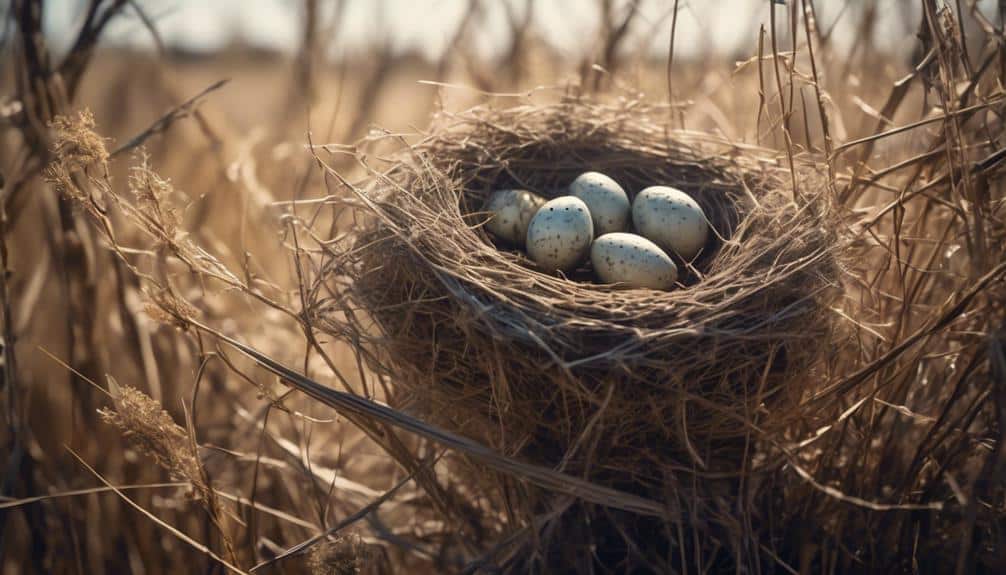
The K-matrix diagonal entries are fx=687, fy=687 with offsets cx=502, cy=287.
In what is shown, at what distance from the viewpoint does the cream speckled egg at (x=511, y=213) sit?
1494 mm

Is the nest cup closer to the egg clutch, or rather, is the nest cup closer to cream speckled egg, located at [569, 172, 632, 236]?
the egg clutch

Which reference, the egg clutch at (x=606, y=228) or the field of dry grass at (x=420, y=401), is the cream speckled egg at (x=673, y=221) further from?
the field of dry grass at (x=420, y=401)

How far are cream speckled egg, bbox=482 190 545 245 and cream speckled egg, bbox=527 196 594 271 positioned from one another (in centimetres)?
5

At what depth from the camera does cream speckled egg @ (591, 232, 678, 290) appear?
1.36 metres

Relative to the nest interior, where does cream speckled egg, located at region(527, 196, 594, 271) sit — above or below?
above

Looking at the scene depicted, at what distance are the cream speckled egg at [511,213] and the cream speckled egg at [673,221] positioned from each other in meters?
0.25

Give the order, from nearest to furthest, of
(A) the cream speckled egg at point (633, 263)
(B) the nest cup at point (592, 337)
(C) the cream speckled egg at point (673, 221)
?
(B) the nest cup at point (592, 337) → (A) the cream speckled egg at point (633, 263) → (C) the cream speckled egg at point (673, 221)

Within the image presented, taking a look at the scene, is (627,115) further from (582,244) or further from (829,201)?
(829,201)

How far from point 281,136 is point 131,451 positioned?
144cm

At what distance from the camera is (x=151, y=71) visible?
2.56 m

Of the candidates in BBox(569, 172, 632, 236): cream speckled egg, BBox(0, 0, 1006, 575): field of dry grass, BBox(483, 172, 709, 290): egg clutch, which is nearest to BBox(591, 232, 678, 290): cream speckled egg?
BBox(483, 172, 709, 290): egg clutch

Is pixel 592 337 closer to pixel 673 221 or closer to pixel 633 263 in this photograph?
pixel 633 263

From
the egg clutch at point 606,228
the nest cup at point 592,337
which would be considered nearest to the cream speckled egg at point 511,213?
the egg clutch at point 606,228

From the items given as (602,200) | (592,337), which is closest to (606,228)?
(602,200)
